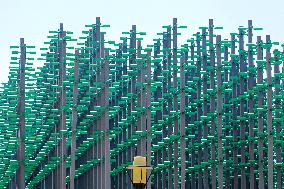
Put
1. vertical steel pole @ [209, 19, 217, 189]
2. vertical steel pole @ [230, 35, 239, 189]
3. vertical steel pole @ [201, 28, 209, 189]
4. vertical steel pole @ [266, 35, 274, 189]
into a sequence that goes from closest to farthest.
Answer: vertical steel pole @ [266, 35, 274, 189], vertical steel pole @ [209, 19, 217, 189], vertical steel pole @ [201, 28, 209, 189], vertical steel pole @ [230, 35, 239, 189]

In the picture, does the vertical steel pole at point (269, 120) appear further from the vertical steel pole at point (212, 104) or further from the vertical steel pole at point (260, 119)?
the vertical steel pole at point (212, 104)

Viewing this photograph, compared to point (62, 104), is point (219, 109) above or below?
below

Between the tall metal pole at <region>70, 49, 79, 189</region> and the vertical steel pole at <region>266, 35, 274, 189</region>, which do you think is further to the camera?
the vertical steel pole at <region>266, 35, 274, 189</region>

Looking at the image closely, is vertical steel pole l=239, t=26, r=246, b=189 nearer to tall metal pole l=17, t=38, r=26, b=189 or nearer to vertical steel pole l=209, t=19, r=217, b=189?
vertical steel pole l=209, t=19, r=217, b=189

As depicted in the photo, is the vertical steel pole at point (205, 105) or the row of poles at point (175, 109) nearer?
the row of poles at point (175, 109)

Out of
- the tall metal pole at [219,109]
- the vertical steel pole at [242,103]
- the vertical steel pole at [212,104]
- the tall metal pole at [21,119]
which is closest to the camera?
the tall metal pole at [21,119]

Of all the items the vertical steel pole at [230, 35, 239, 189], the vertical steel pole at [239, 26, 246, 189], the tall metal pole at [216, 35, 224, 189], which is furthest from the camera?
the vertical steel pole at [230, 35, 239, 189]

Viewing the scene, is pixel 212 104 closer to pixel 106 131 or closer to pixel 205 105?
pixel 205 105

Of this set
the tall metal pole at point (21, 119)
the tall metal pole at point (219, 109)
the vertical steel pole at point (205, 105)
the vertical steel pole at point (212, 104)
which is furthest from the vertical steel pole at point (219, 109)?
the tall metal pole at point (21, 119)

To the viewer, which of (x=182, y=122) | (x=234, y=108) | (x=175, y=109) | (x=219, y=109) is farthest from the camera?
(x=234, y=108)

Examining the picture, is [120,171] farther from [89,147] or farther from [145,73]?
[145,73]

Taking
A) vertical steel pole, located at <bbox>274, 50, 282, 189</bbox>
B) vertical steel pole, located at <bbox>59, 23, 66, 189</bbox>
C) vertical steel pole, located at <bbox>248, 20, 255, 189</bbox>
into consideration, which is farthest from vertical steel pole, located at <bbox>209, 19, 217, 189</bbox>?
vertical steel pole, located at <bbox>59, 23, 66, 189</bbox>

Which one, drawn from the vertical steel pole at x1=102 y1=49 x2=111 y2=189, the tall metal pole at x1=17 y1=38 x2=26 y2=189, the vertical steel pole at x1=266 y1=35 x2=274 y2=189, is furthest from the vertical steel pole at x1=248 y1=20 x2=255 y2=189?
the tall metal pole at x1=17 y1=38 x2=26 y2=189

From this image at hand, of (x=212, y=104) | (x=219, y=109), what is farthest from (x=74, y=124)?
(x=212, y=104)
